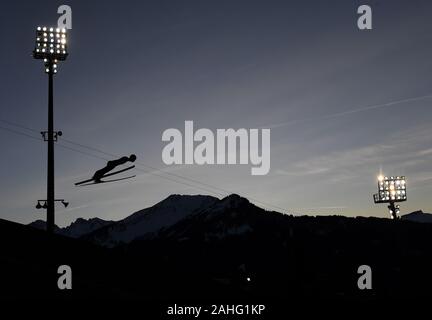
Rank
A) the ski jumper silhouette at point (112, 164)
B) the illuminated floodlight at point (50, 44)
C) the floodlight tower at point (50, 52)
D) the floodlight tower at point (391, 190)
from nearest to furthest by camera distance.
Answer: the ski jumper silhouette at point (112, 164) < the floodlight tower at point (50, 52) < the illuminated floodlight at point (50, 44) < the floodlight tower at point (391, 190)

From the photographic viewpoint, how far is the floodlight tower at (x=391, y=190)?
2872 inches

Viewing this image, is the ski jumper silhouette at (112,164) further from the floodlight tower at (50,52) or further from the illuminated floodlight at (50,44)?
the illuminated floodlight at (50,44)

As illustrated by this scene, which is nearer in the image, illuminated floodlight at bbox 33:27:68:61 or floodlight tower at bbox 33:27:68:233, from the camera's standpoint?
floodlight tower at bbox 33:27:68:233

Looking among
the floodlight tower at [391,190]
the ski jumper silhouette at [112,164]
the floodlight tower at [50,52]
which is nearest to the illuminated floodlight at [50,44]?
the floodlight tower at [50,52]

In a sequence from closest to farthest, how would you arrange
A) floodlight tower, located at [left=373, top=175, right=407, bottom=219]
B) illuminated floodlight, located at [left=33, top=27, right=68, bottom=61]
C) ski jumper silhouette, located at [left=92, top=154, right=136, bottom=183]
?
ski jumper silhouette, located at [left=92, top=154, right=136, bottom=183] < illuminated floodlight, located at [left=33, top=27, right=68, bottom=61] < floodlight tower, located at [left=373, top=175, right=407, bottom=219]

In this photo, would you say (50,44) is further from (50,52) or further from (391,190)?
(391,190)

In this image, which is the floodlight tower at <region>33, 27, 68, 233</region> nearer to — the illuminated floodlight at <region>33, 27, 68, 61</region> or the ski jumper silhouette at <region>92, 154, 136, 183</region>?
the illuminated floodlight at <region>33, 27, 68, 61</region>

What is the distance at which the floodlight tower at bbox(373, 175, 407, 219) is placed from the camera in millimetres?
72938

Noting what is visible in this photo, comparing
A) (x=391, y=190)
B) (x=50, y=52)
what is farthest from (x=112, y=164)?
(x=391, y=190)

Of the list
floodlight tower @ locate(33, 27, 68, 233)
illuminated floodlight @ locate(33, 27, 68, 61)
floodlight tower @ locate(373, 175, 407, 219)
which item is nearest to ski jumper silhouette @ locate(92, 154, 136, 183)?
floodlight tower @ locate(33, 27, 68, 233)
